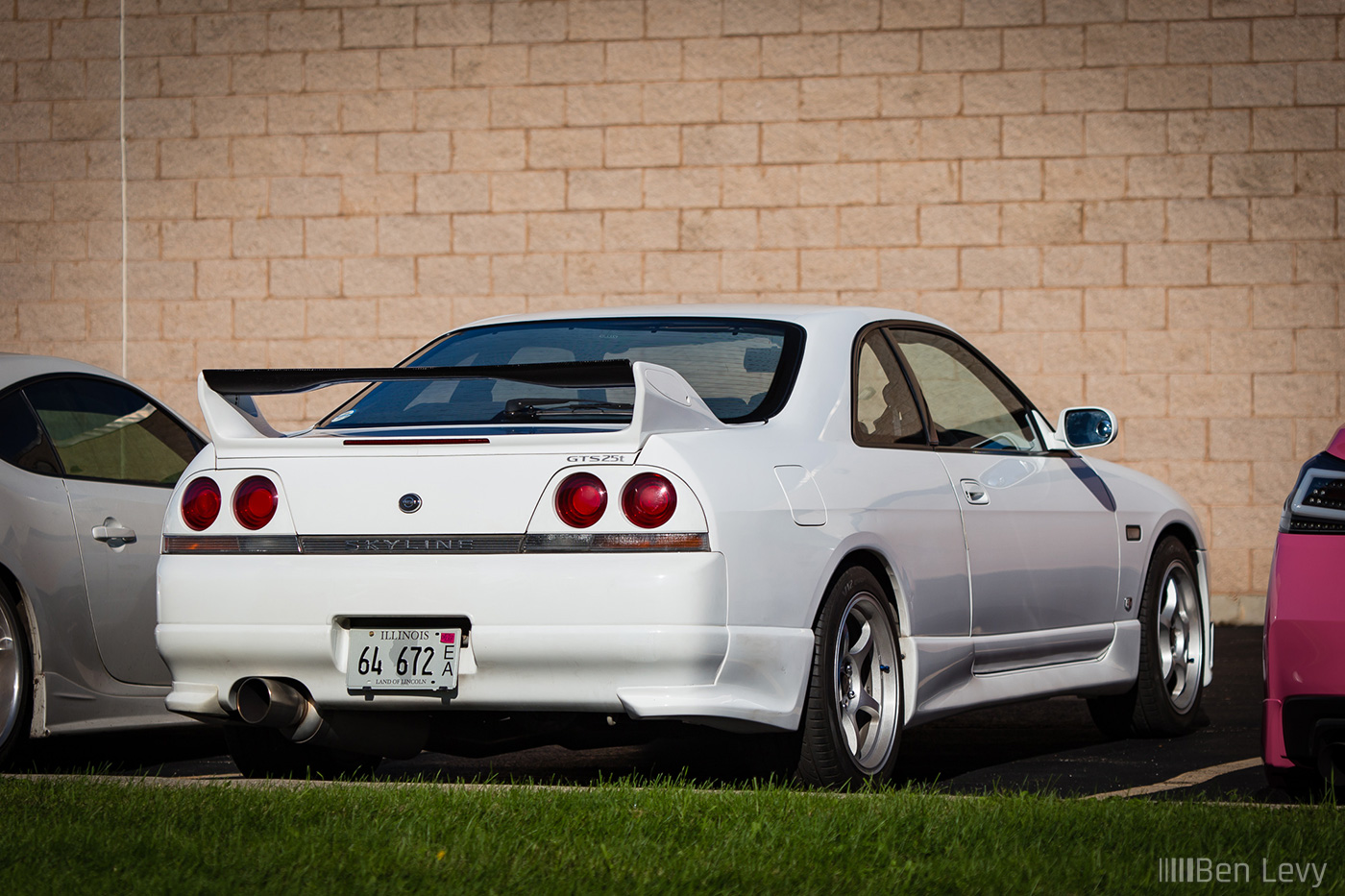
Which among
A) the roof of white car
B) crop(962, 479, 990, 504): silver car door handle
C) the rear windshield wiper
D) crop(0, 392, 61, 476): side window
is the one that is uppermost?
the roof of white car

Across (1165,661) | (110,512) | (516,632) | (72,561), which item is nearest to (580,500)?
(516,632)

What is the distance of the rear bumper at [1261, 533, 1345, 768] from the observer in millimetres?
4121

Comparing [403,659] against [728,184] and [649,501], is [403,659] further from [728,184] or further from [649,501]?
[728,184]

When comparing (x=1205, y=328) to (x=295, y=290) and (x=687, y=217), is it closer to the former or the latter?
(x=687, y=217)

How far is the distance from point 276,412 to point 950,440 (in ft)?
25.5

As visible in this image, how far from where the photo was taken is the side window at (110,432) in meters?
6.17

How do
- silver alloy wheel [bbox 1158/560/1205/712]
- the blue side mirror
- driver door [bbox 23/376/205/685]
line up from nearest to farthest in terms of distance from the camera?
driver door [bbox 23/376/205/685]
the blue side mirror
silver alloy wheel [bbox 1158/560/1205/712]

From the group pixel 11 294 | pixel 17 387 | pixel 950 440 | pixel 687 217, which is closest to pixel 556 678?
pixel 950 440

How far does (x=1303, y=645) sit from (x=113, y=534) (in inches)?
155

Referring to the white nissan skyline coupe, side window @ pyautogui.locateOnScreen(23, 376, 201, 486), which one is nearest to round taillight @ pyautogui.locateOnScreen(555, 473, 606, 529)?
the white nissan skyline coupe

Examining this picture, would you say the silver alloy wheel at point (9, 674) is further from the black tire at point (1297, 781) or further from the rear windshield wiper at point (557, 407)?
the black tire at point (1297, 781)

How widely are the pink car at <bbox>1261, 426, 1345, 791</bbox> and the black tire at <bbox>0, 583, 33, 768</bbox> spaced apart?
12.5ft

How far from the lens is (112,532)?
6066 millimetres
